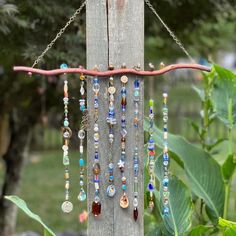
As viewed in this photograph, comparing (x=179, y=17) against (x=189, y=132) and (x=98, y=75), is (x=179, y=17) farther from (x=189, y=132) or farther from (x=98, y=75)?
(x=189, y=132)

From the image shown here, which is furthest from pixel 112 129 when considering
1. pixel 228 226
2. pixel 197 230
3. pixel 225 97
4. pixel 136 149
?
pixel 225 97

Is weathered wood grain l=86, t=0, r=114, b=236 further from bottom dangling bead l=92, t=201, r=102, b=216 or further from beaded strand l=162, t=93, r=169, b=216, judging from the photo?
beaded strand l=162, t=93, r=169, b=216

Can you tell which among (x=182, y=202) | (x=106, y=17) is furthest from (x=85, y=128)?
(x=182, y=202)

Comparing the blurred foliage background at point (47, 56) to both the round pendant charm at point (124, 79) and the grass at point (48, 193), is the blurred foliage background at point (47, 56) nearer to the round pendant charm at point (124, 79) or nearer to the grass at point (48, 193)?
the grass at point (48, 193)

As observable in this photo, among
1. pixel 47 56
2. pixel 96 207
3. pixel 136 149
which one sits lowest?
pixel 96 207

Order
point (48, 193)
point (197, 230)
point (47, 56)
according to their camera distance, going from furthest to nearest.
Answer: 1. point (48, 193)
2. point (47, 56)
3. point (197, 230)

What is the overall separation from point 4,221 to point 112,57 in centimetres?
344

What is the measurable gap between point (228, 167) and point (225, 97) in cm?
36

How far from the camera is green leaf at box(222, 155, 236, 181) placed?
2992mm

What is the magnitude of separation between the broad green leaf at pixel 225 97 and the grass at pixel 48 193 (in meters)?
4.10

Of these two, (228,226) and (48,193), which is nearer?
(228,226)

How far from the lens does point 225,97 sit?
9.86 ft

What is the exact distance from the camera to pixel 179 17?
164 inches

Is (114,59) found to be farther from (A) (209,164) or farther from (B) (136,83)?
(A) (209,164)
